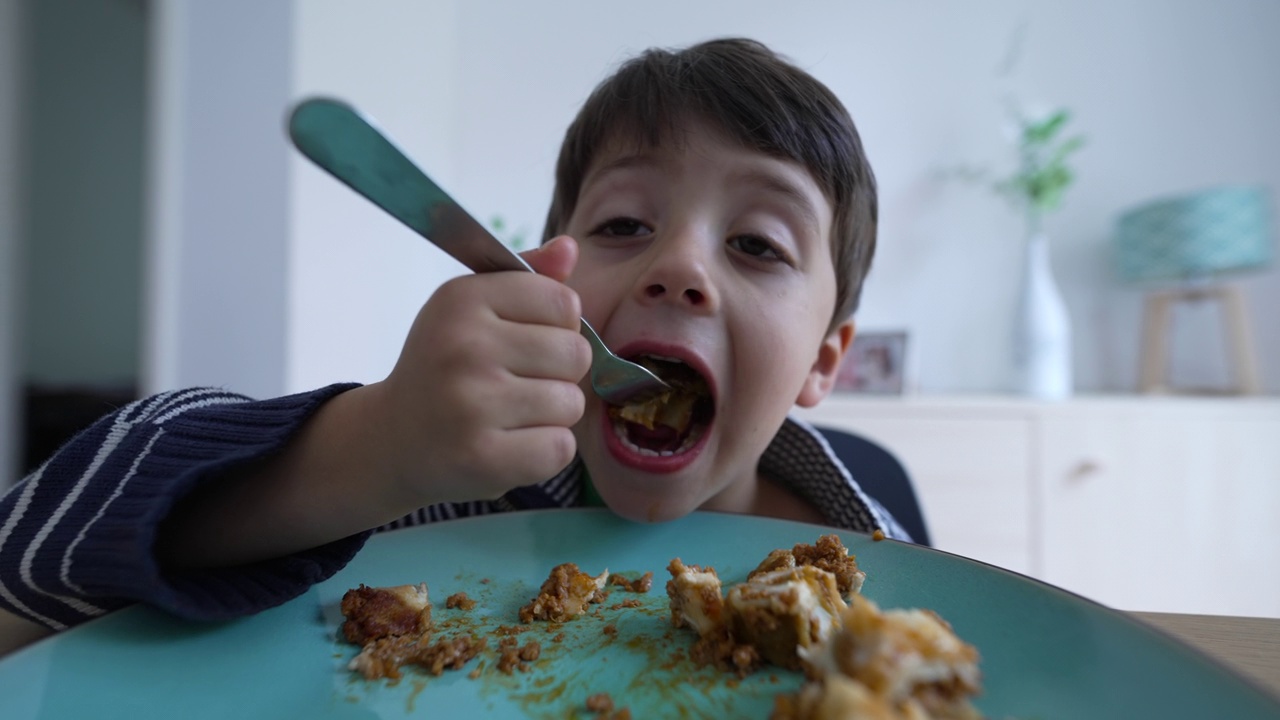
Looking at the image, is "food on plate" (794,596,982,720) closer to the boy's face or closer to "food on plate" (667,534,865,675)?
"food on plate" (667,534,865,675)

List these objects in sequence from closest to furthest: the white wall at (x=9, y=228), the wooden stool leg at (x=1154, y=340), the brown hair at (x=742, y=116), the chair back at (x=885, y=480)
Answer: the brown hair at (x=742, y=116), the chair back at (x=885, y=480), the wooden stool leg at (x=1154, y=340), the white wall at (x=9, y=228)

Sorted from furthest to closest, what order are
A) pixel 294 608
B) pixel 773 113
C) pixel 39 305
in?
pixel 39 305 < pixel 773 113 < pixel 294 608

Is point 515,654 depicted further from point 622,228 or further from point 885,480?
point 885,480

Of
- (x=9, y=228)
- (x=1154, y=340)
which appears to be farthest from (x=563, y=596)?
(x=9, y=228)

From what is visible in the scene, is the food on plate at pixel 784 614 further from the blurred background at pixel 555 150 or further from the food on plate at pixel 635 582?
the blurred background at pixel 555 150

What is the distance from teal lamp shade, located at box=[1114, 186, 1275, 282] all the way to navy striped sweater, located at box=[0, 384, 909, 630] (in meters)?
1.92

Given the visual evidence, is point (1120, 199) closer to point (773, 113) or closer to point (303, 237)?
point (773, 113)

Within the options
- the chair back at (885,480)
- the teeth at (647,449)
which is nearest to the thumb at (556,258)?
the teeth at (647,449)

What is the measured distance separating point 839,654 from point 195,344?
1617 mm

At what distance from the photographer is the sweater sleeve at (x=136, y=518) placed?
34 cm

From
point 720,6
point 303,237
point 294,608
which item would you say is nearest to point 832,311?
point 294,608

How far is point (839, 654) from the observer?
0.29m

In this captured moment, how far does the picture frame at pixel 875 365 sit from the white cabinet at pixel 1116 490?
0.21m

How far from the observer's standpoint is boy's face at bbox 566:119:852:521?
610mm
